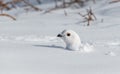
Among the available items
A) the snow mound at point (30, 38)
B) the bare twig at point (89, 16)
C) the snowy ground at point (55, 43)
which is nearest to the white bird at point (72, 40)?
the snowy ground at point (55, 43)

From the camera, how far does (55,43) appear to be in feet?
11.4

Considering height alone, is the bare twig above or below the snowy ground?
above

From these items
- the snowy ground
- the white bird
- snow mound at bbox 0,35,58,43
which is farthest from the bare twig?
the white bird

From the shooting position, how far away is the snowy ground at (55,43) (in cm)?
258

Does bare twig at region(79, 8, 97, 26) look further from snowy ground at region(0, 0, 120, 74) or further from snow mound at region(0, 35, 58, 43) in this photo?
snow mound at region(0, 35, 58, 43)

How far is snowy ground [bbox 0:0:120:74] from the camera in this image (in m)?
2.58

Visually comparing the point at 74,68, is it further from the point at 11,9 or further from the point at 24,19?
the point at 11,9

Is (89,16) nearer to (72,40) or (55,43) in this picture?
(55,43)

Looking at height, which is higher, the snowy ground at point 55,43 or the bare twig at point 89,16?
the bare twig at point 89,16

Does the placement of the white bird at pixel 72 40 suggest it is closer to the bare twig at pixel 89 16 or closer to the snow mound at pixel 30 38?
the snow mound at pixel 30 38

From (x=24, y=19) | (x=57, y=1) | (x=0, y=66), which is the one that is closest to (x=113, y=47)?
(x=0, y=66)

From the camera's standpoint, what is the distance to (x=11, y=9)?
5.54m

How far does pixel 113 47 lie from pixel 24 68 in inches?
38.8

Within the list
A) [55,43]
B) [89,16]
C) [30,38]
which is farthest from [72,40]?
[89,16]
